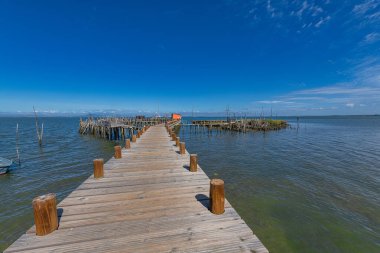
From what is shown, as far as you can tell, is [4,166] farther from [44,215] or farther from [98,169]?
[44,215]

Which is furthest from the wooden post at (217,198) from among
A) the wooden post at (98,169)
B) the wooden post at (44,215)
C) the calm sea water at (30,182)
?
the calm sea water at (30,182)

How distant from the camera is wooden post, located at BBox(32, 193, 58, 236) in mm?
3010

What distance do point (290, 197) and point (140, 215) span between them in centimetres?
804

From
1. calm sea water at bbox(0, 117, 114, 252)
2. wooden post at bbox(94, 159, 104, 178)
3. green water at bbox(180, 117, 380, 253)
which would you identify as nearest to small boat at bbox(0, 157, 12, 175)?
calm sea water at bbox(0, 117, 114, 252)

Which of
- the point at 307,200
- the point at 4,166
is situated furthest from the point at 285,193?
the point at 4,166

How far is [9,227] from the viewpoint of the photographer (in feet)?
21.7

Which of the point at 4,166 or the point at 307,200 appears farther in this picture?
the point at 4,166

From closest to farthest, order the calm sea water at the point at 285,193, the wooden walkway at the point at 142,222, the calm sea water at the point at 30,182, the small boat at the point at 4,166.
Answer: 1. the wooden walkway at the point at 142,222
2. the calm sea water at the point at 285,193
3. the calm sea water at the point at 30,182
4. the small boat at the point at 4,166

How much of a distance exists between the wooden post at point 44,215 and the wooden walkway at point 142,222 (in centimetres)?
12

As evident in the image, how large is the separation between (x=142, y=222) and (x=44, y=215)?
1695 millimetres

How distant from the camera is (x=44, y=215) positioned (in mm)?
3035

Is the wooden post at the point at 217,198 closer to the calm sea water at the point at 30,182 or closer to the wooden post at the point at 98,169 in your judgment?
the wooden post at the point at 98,169

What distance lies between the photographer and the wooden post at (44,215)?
3010 mm

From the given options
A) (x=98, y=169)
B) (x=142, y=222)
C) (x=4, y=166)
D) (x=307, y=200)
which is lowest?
(x=307, y=200)
